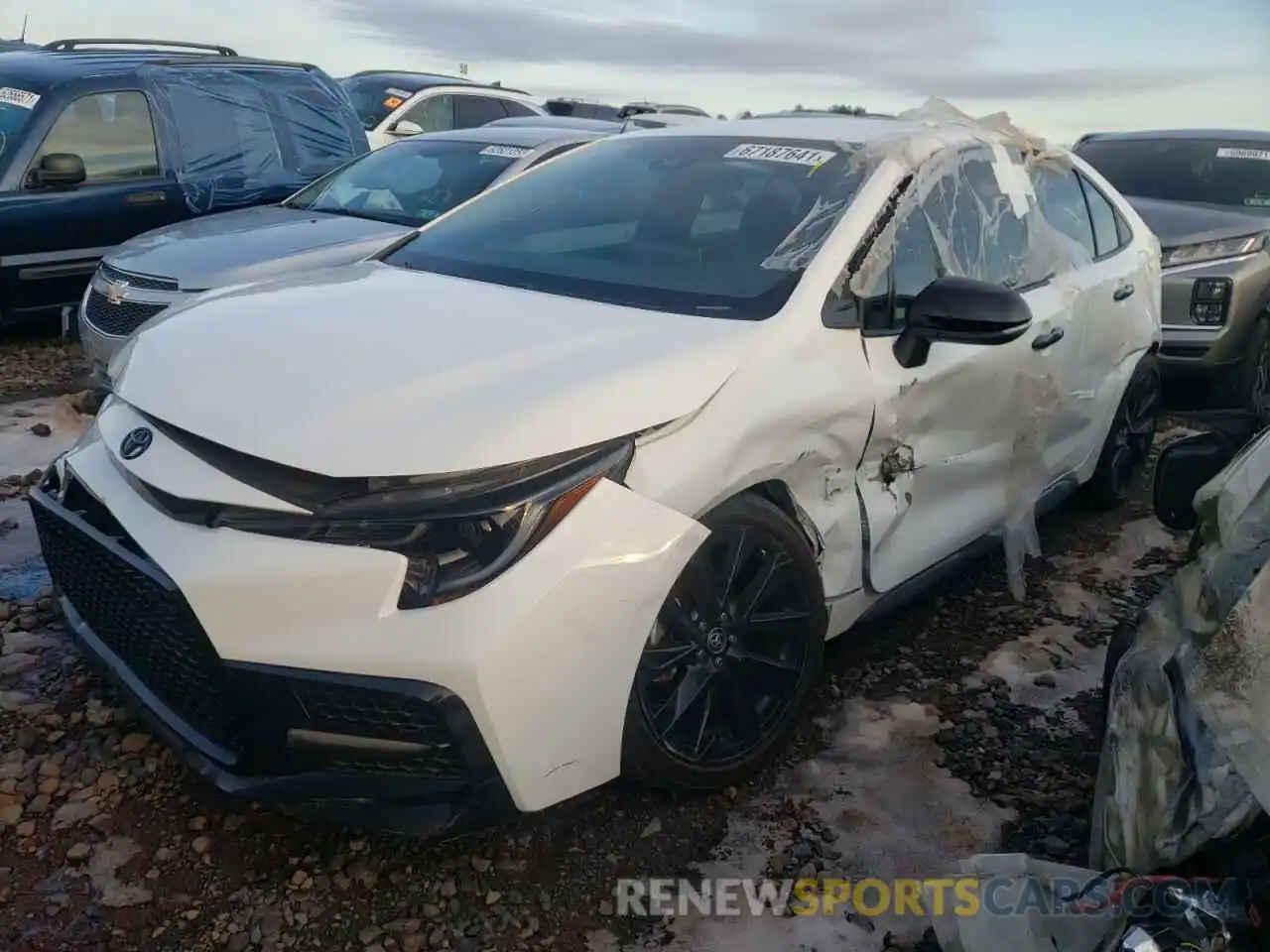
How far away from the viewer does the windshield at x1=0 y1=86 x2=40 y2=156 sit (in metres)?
6.46

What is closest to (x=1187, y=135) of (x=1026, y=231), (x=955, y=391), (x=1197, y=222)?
(x=1197, y=222)

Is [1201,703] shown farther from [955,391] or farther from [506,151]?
[506,151]

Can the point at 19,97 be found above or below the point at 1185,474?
above

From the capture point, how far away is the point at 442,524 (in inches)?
84.0

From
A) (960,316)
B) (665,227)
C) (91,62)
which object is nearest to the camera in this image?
(960,316)

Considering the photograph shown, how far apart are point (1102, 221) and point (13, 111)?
19.7 feet

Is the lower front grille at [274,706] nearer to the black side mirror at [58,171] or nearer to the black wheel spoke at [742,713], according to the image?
the black wheel spoke at [742,713]

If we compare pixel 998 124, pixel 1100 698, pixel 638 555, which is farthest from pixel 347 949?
pixel 998 124

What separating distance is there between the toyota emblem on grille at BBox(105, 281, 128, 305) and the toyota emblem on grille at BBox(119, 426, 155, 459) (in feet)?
10.4

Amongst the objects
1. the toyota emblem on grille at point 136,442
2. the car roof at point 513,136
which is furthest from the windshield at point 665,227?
the car roof at point 513,136

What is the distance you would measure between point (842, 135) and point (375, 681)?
2267 millimetres

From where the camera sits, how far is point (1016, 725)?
3223 millimetres

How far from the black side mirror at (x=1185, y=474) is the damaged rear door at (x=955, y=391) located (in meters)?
0.56

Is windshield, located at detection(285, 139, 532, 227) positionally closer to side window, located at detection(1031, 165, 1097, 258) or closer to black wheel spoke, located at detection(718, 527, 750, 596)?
side window, located at detection(1031, 165, 1097, 258)
